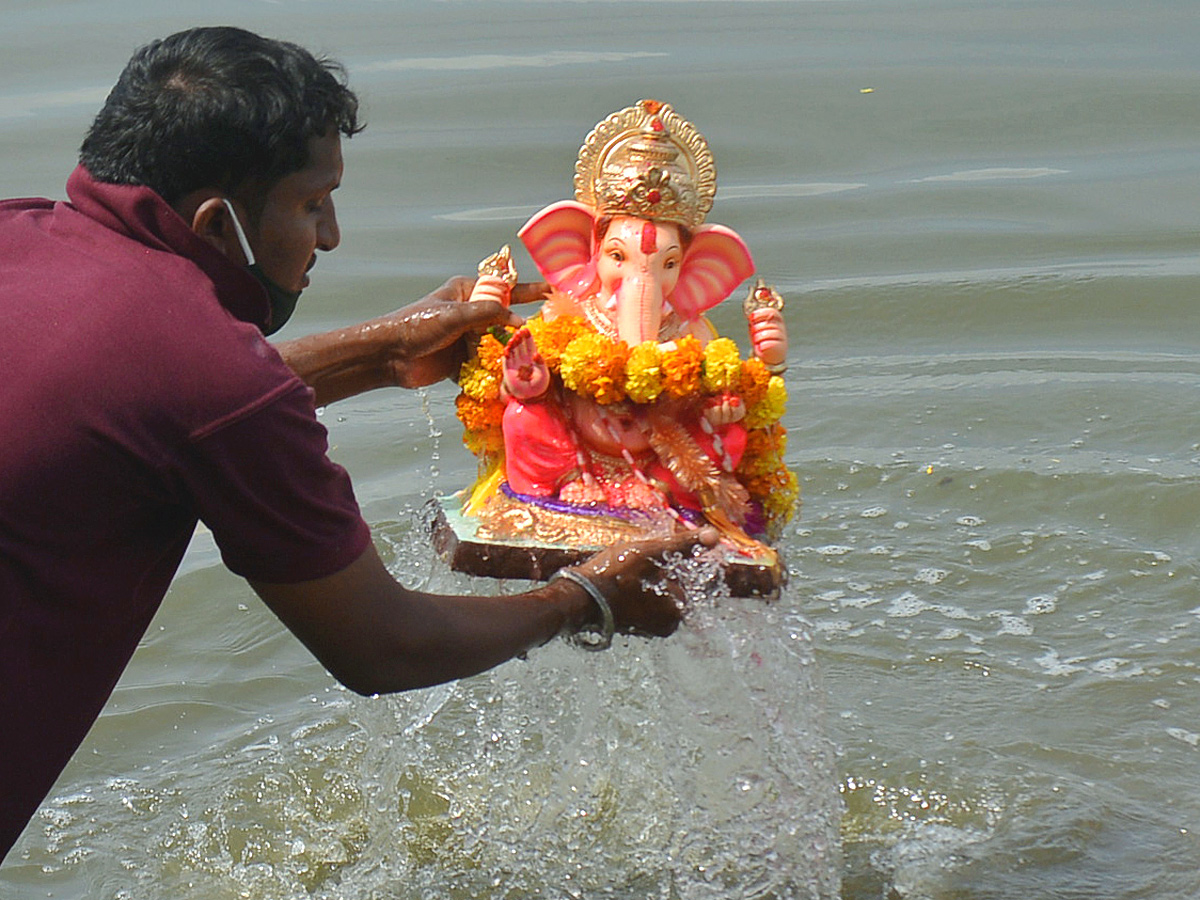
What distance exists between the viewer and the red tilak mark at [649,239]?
12.6 ft

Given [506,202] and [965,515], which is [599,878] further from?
[506,202]

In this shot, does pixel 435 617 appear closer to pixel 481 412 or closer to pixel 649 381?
pixel 649 381

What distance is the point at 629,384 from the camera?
12.0ft

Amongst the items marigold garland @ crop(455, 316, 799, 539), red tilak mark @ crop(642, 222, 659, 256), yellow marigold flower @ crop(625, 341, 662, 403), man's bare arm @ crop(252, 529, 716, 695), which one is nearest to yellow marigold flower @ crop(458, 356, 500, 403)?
marigold garland @ crop(455, 316, 799, 539)

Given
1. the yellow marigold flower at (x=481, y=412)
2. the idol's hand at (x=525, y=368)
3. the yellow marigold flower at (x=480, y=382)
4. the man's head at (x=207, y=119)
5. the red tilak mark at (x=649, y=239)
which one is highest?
the man's head at (x=207, y=119)

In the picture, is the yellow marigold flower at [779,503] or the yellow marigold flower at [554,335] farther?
the yellow marigold flower at [779,503]

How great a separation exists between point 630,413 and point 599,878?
114 centimetres

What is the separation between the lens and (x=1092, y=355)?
6496 millimetres

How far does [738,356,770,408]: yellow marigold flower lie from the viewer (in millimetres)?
3729

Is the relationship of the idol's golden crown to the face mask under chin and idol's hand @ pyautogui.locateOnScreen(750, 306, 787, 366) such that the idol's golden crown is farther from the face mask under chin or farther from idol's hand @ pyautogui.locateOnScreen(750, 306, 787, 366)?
the face mask under chin

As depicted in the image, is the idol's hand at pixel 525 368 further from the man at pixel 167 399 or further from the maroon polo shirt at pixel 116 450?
the maroon polo shirt at pixel 116 450

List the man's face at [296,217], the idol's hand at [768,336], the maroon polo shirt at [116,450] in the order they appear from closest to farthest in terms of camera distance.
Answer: the maroon polo shirt at [116,450] → the man's face at [296,217] → the idol's hand at [768,336]

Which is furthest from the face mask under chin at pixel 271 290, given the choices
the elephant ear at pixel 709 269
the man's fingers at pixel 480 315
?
the elephant ear at pixel 709 269

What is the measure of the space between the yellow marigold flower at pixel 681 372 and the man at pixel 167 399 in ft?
3.60
